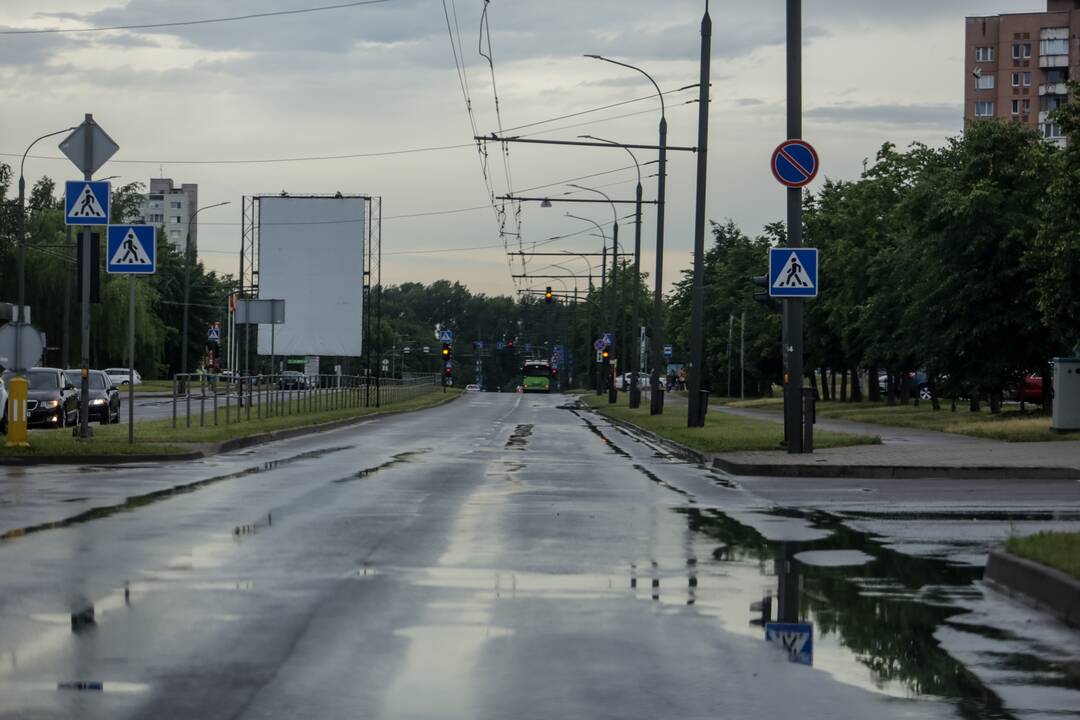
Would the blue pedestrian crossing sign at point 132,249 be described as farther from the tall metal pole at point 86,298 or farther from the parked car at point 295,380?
the parked car at point 295,380

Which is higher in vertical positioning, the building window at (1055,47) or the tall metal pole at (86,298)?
the building window at (1055,47)

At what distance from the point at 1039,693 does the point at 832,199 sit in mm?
74009

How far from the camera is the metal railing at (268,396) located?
1500 inches

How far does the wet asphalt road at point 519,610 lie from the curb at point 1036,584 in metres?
0.19

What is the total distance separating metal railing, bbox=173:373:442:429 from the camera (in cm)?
3809

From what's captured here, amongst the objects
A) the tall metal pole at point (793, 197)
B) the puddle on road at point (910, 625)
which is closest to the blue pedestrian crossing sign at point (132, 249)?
the tall metal pole at point (793, 197)

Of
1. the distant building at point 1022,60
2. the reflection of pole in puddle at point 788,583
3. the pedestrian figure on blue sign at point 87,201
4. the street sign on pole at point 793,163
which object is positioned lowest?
the reflection of pole in puddle at point 788,583

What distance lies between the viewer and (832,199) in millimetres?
79688

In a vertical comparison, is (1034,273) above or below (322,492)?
above

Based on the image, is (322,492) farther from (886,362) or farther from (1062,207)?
(886,362)

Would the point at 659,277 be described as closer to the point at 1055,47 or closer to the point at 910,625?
the point at 910,625

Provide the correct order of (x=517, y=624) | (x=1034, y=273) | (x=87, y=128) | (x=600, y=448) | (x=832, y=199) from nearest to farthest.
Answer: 1. (x=517, y=624)
2. (x=87, y=128)
3. (x=600, y=448)
4. (x=1034, y=273)
5. (x=832, y=199)

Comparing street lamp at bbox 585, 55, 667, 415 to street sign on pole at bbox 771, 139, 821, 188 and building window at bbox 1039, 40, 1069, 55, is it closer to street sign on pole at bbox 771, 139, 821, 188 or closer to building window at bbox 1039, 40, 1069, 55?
street sign on pole at bbox 771, 139, 821, 188

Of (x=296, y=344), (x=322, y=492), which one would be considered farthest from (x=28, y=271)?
(x=322, y=492)
